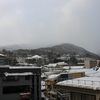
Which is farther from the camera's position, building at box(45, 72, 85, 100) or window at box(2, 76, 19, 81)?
building at box(45, 72, 85, 100)

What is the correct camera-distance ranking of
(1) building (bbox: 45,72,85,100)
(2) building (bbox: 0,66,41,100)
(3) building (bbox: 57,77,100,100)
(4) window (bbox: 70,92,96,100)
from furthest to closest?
(1) building (bbox: 45,72,85,100)
(2) building (bbox: 0,66,41,100)
(4) window (bbox: 70,92,96,100)
(3) building (bbox: 57,77,100,100)

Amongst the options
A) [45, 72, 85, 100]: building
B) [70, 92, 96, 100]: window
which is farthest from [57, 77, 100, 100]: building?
[45, 72, 85, 100]: building

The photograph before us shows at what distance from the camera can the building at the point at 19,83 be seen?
54.6 ft

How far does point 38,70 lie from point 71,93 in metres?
11.2

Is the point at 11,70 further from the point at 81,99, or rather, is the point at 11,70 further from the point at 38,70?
the point at 81,99

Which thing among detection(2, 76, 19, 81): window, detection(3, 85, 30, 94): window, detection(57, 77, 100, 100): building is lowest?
detection(3, 85, 30, 94): window

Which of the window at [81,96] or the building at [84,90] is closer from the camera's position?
the building at [84,90]

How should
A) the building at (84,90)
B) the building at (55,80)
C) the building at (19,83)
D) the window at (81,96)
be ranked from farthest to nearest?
the building at (55,80), the building at (19,83), the window at (81,96), the building at (84,90)

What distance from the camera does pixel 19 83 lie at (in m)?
17.2

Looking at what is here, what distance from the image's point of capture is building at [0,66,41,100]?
1666 centimetres

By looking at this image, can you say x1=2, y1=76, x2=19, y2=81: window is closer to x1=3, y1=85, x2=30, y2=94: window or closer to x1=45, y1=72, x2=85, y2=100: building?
x1=3, y1=85, x2=30, y2=94: window

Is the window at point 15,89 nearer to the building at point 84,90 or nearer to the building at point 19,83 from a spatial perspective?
the building at point 19,83

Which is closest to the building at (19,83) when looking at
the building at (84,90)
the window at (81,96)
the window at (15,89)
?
the window at (15,89)

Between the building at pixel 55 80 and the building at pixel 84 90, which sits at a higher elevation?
the building at pixel 84 90
